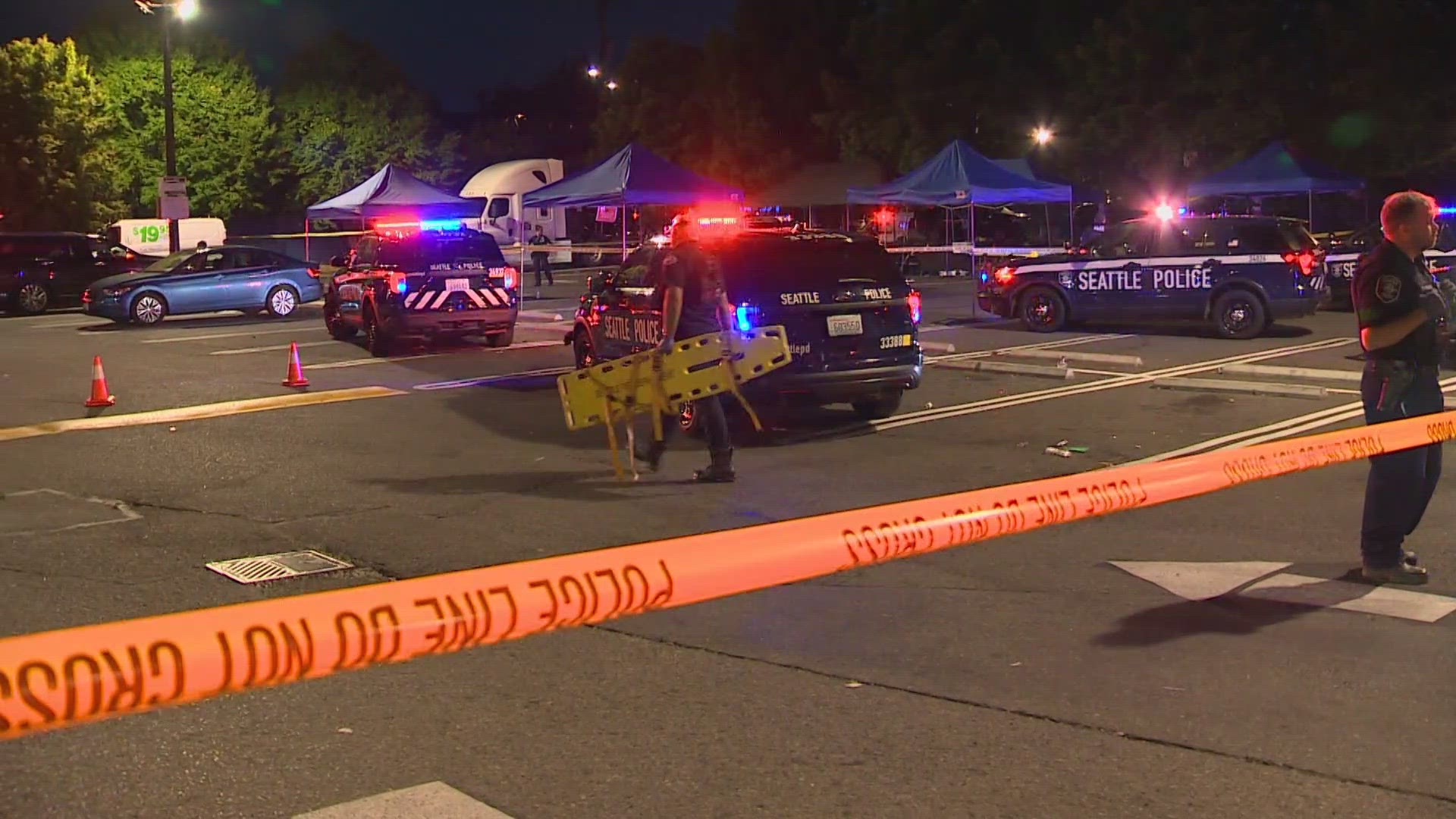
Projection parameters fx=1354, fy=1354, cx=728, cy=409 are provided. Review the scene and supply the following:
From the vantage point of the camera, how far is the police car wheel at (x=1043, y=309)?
20078 mm

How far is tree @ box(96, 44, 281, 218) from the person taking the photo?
44469mm

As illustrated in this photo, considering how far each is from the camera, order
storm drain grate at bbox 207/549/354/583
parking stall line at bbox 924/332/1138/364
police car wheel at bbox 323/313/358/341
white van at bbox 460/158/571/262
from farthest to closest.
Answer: white van at bbox 460/158/571/262 → police car wheel at bbox 323/313/358/341 → parking stall line at bbox 924/332/1138/364 → storm drain grate at bbox 207/549/354/583

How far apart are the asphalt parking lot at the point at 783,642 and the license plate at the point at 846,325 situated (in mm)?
871

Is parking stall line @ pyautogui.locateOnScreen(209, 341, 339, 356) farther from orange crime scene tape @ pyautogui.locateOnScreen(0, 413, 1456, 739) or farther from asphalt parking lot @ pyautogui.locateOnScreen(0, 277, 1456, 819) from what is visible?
orange crime scene tape @ pyautogui.locateOnScreen(0, 413, 1456, 739)

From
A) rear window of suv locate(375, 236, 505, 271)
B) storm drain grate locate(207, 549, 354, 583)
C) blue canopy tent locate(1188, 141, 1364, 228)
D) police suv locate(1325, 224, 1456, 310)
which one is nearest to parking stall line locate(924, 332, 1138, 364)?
police suv locate(1325, 224, 1456, 310)

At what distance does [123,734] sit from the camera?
480 centimetres

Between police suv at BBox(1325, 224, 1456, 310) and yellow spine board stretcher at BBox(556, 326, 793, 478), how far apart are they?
12.3 m

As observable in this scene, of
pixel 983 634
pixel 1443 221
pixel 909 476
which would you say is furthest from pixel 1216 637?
pixel 1443 221

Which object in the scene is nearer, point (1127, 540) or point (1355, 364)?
point (1127, 540)

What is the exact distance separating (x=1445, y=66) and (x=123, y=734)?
1355 inches

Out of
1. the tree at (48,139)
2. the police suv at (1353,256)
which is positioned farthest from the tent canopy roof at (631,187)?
the tree at (48,139)

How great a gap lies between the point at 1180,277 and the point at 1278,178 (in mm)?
9916

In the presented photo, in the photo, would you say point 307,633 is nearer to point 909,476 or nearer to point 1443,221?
point 909,476

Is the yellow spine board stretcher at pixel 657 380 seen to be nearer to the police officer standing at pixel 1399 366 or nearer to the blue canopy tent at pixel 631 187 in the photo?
the police officer standing at pixel 1399 366
